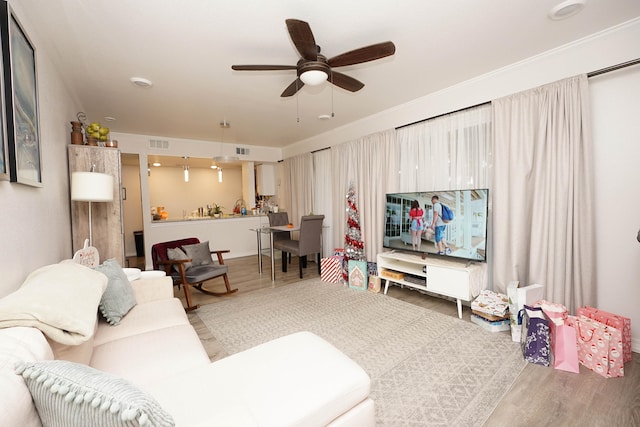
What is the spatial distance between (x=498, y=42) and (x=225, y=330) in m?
3.70

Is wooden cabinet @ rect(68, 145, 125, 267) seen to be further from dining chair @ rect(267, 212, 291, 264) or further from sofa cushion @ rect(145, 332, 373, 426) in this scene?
Result: dining chair @ rect(267, 212, 291, 264)

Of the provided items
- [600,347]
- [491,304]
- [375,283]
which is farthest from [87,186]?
[600,347]

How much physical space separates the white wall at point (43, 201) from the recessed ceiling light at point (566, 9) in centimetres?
351

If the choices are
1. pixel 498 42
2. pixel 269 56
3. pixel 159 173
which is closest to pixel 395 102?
pixel 498 42

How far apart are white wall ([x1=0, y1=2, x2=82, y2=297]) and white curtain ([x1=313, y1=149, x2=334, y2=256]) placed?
3711mm

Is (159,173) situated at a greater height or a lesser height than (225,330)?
greater

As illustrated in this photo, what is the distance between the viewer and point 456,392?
71.7 inches

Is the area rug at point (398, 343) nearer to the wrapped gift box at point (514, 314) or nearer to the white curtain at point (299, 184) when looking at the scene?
the wrapped gift box at point (514, 314)

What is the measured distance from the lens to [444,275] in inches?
120

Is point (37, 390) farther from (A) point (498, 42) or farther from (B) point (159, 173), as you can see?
(B) point (159, 173)

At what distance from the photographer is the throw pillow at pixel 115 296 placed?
1.88 meters

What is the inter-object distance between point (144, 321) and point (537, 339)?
2939 mm


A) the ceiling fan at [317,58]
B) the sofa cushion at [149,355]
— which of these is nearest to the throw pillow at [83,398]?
the sofa cushion at [149,355]

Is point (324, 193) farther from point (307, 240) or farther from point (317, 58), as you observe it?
point (317, 58)
